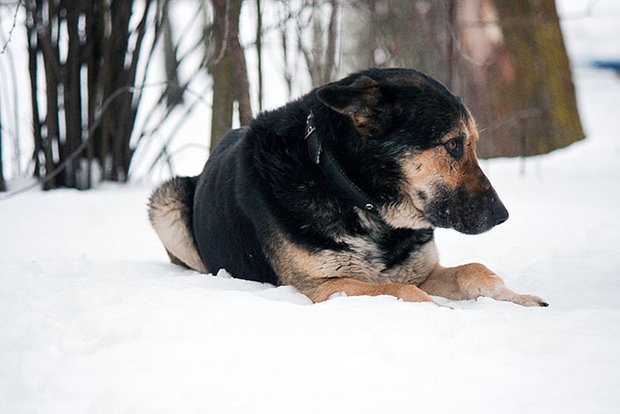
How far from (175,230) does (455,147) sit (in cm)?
217

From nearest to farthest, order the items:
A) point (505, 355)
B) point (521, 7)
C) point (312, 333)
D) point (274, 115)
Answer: point (505, 355) < point (312, 333) < point (274, 115) < point (521, 7)

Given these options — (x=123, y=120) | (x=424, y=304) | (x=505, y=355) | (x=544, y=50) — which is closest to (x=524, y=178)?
(x=544, y=50)

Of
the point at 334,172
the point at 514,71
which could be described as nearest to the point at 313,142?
the point at 334,172

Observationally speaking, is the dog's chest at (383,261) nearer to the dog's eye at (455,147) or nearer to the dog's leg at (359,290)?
the dog's leg at (359,290)

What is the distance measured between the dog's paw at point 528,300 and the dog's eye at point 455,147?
82 cm

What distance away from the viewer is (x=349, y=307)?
3146 mm

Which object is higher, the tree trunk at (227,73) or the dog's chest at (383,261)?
the tree trunk at (227,73)

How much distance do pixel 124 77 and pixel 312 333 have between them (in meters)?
5.92

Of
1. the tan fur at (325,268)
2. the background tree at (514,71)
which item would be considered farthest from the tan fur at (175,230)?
the background tree at (514,71)

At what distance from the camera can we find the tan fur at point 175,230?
193 inches

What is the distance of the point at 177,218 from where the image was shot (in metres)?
5.01

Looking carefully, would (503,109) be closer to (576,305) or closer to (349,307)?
(576,305)

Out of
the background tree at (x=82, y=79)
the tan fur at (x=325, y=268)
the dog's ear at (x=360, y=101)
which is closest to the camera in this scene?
the dog's ear at (x=360, y=101)

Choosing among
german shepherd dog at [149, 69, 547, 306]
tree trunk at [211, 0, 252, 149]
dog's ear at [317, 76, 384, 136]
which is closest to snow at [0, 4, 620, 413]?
german shepherd dog at [149, 69, 547, 306]
